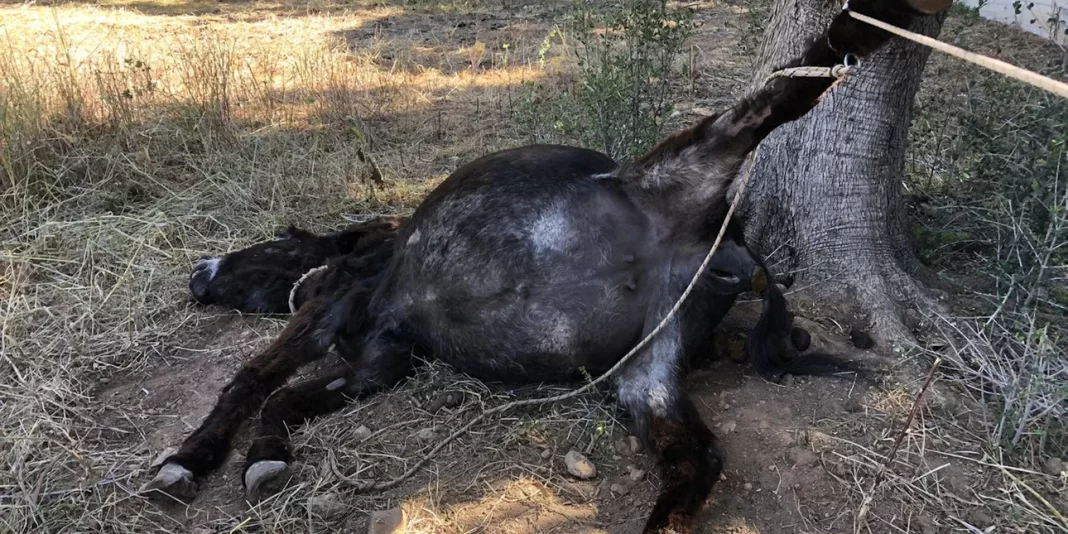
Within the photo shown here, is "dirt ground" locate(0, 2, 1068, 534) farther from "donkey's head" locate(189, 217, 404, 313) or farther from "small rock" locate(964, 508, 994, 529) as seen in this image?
"donkey's head" locate(189, 217, 404, 313)

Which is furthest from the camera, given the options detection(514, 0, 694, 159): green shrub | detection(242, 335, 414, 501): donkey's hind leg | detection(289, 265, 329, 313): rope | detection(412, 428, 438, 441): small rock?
detection(514, 0, 694, 159): green shrub

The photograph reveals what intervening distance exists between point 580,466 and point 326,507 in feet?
2.61

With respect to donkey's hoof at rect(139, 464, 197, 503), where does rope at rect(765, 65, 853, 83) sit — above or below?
above

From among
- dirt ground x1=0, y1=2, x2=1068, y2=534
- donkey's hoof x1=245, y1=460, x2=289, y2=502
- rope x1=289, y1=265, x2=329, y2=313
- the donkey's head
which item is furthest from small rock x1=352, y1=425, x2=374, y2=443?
the donkey's head

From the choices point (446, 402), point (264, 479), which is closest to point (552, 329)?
point (446, 402)

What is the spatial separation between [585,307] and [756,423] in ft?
2.29

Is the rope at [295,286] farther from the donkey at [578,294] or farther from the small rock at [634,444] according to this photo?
the small rock at [634,444]

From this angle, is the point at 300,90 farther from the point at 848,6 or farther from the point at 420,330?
the point at 848,6

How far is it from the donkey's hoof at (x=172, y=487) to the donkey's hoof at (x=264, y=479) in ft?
0.63

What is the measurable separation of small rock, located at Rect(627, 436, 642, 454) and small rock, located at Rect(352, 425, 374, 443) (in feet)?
3.01

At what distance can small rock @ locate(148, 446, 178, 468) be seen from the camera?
245 centimetres

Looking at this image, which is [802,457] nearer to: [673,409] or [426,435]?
[673,409]

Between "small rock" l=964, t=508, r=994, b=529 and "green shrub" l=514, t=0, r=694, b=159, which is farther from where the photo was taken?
"green shrub" l=514, t=0, r=694, b=159

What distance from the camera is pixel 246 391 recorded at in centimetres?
277
